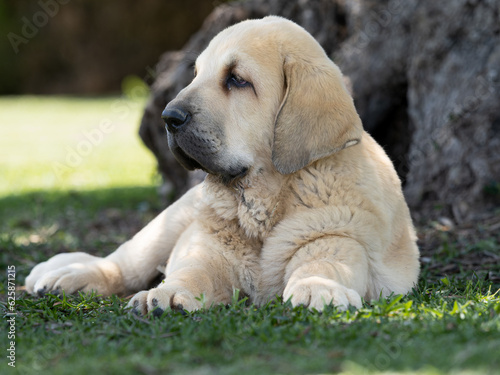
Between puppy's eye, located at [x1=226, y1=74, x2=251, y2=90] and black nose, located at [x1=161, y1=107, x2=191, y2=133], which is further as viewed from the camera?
puppy's eye, located at [x1=226, y1=74, x2=251, y2=90]

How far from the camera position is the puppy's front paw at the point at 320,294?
3.03 metres

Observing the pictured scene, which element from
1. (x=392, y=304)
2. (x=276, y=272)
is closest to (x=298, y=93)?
(x=276, y=272)

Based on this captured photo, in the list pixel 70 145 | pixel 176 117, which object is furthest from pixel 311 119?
pixel 70 145

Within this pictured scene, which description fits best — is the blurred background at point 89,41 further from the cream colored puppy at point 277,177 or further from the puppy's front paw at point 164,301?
the puppy's front paw at point 164,301

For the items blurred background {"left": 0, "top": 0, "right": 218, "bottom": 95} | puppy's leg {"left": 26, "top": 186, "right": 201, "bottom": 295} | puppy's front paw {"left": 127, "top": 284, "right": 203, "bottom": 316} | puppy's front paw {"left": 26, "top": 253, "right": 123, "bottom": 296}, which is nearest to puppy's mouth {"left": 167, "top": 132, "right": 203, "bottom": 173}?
puppy's leg {"left": 26, "top": 186, "right": 201, "bottom": 295}

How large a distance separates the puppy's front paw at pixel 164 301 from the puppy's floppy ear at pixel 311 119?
2.65ft

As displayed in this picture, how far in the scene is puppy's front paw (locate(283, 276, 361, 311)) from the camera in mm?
3027

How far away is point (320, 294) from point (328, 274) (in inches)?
7.8

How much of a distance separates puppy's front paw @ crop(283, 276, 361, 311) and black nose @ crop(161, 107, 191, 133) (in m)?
1.01

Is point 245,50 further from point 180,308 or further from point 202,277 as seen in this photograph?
point 180,308

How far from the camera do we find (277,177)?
11.9 feet

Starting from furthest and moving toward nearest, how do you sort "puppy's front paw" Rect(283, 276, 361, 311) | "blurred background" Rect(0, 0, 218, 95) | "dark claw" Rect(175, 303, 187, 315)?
"blurred background" Rect(0, 0, 218, 95), "dark claw" Rect(175, 303, 187, 315), "puppy's front paw" Rect(283, 276, 361, 311)

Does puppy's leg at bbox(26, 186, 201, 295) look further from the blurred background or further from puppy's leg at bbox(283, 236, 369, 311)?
the blurred background

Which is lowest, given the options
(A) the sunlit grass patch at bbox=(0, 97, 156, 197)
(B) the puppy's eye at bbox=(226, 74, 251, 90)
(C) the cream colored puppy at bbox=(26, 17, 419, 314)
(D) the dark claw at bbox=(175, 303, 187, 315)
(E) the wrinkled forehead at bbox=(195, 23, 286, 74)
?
(A) the sunlit grass patch at bbox=(0, 97, 156, 197)
